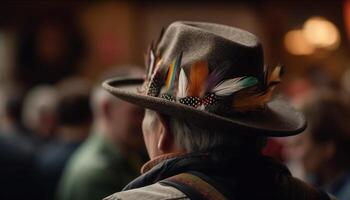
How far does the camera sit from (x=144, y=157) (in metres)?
5.09

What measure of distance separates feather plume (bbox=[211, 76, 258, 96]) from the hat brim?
0.08 metres

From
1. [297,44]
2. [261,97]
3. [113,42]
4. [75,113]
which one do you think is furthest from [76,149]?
[297,44]

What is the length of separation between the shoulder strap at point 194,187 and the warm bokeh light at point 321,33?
9356 millimetres

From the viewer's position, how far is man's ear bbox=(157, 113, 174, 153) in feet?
8.84

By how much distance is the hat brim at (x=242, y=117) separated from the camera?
2.54m

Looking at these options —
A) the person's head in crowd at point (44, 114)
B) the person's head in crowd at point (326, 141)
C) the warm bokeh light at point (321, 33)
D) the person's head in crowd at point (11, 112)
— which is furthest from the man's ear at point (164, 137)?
the warm bokeh light at point (321, 33)

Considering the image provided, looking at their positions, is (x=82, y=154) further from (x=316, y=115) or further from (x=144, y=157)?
(x=316, y=115)

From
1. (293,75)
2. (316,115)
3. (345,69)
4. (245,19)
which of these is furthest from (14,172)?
(345,69)

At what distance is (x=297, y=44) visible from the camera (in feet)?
40.6

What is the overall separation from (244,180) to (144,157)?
2.57m

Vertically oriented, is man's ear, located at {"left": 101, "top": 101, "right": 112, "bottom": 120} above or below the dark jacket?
below

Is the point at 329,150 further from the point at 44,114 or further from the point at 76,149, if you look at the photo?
the point at 44,114

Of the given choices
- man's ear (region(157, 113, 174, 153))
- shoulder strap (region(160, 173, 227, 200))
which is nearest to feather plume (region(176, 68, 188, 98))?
man's ear (region(157, 113, 174, 153))

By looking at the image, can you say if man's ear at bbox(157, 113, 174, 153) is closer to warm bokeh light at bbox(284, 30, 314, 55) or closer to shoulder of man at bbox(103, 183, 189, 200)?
shoulder of man at bbox(103, 183, 189, 200)
